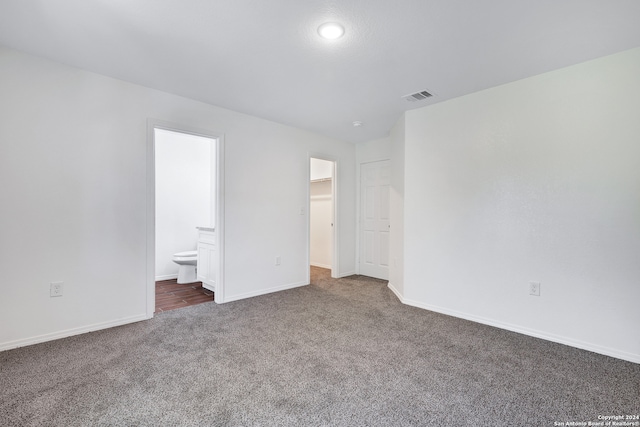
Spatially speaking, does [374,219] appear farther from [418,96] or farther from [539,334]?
[539,334]

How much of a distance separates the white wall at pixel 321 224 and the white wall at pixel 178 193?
2.02 meters

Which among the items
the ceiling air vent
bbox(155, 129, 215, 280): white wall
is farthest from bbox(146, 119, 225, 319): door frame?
the ceiling air vent

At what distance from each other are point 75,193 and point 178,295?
1847 millimetres

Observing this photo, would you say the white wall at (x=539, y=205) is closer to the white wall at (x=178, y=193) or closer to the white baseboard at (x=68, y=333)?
the white baseboard at (x=68, y=333)

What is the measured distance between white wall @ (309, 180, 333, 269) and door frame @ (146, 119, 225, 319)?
2.56 metres

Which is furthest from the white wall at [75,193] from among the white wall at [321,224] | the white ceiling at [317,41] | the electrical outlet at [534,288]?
the electrical outlet at [534,288]

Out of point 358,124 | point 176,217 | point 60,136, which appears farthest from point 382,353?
point 176,217

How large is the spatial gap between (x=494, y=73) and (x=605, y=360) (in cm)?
242

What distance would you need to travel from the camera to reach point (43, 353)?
86.0 inches

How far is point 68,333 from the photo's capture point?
2.48 metres

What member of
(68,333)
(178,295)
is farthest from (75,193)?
(178,295)

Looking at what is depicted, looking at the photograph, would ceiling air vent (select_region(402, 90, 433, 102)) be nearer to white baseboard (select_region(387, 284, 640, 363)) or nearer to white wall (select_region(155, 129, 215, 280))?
white baseboard (select_region(387, 284, 640, 363))

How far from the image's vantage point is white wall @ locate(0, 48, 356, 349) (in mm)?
2266

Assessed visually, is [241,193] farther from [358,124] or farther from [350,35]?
[350,35]
